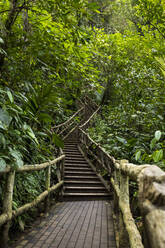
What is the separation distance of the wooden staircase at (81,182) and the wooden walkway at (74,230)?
42.0 inches

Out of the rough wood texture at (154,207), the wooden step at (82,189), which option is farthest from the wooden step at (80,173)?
the rough wood texture at (154,207)

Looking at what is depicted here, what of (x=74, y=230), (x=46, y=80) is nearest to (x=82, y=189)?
(x=74, y=230)

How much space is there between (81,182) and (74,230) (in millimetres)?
3444

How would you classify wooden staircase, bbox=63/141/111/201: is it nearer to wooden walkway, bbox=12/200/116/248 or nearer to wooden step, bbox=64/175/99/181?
wooden step, bbox=64/175/99/181

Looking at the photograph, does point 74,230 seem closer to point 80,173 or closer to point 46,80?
point 46,80

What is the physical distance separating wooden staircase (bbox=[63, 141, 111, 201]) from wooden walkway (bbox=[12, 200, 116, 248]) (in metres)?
1.07

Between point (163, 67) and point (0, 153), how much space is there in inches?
99.8

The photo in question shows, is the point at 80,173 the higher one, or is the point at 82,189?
the point at 80,173

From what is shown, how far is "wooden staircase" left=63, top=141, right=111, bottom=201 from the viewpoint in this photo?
6191mm

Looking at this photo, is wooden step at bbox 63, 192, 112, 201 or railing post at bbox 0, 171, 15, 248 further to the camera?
wooden step at bbox 63, 192, 112, 201

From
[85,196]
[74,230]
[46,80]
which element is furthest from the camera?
[85,196]

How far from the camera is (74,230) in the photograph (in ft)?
11.6

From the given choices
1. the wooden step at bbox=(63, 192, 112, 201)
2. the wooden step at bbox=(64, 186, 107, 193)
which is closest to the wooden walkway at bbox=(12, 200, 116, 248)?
the wooden step at bbox=(63, 192, 112, 201)

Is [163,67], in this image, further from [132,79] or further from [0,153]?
[132,79]
